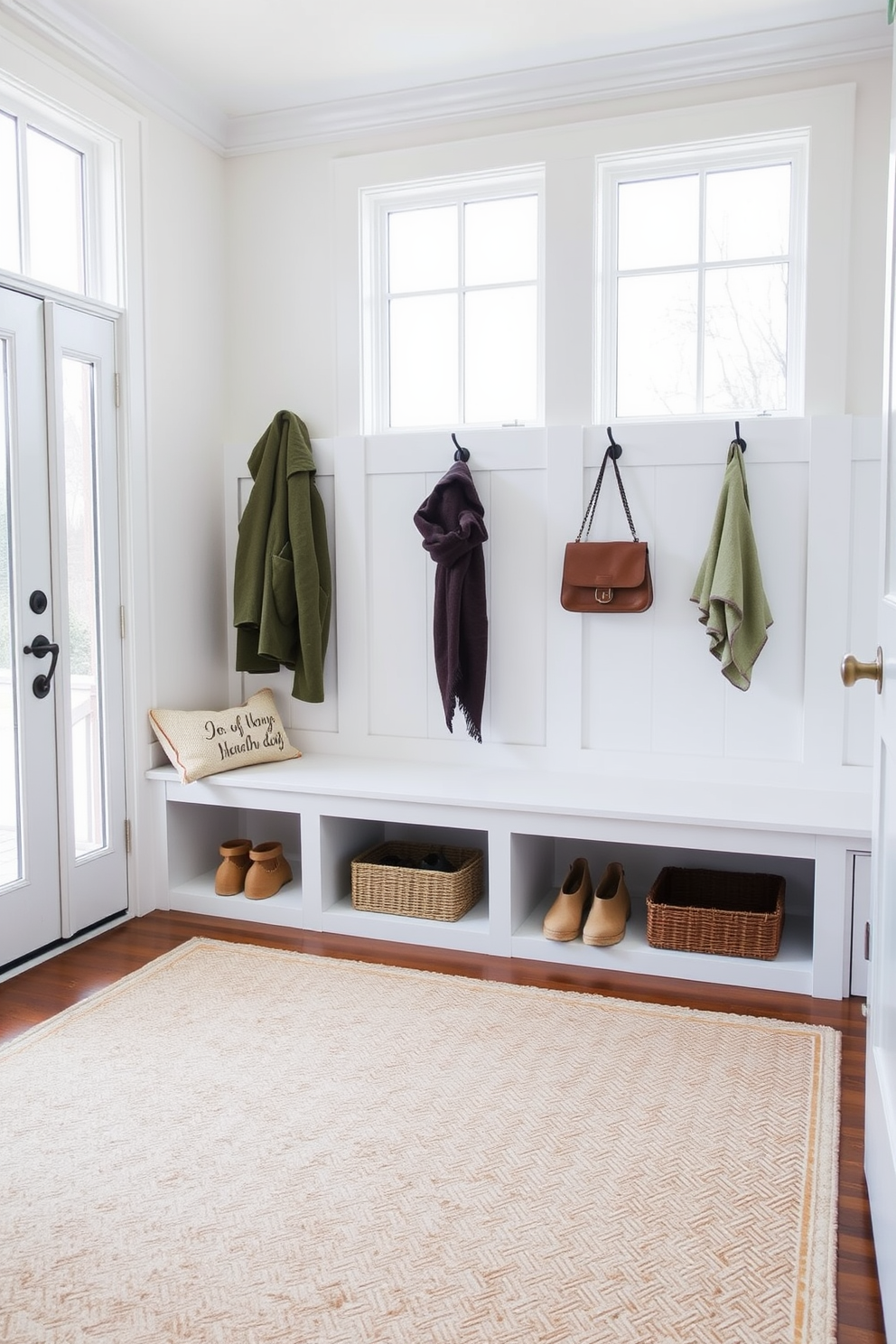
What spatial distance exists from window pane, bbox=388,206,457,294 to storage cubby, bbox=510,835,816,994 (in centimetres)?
190

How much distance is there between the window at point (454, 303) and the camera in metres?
3.34

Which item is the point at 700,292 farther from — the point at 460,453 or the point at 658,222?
the point at 460,453

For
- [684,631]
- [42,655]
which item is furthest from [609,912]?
[42,655]

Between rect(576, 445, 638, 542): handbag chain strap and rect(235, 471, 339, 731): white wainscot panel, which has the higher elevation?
rect(576, 445, 638, 542): handbag chain strap

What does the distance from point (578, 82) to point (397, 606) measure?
1712 millimetres

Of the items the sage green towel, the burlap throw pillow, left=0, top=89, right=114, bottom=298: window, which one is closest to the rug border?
the burlap throw pillow

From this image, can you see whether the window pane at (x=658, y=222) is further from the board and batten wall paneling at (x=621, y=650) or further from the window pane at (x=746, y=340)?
the board and batten wall paneling at (x=621, y=650)

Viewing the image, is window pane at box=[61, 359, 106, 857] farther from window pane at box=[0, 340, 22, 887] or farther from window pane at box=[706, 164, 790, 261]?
window pane at box=[706, 164, 790, 261]

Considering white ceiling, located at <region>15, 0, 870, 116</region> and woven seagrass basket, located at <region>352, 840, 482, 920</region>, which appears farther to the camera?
woven seagrass basket, located at <region>352, 840, 482, 920</region>

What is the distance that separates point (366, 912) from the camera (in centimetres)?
312

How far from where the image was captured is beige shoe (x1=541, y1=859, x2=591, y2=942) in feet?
9.31

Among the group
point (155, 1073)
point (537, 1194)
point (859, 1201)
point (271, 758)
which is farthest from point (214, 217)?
point (859, 1201)

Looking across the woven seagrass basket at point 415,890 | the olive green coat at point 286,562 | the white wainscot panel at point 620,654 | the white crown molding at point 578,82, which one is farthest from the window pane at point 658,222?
the woven seagrass basket at point 415,890

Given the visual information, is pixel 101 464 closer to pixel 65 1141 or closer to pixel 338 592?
pixel 338 592
